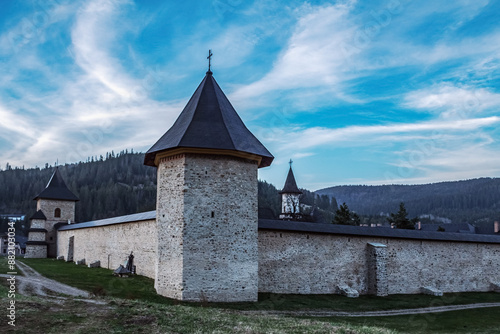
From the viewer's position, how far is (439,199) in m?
128

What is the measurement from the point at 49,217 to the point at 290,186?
24.5 metres

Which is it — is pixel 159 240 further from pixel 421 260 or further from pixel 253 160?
pixel 421 260

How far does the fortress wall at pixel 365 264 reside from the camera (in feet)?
53.5

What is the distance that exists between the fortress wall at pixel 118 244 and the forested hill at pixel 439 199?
102 m

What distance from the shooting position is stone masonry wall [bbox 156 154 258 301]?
13.2 m

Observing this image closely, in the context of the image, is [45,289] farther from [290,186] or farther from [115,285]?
[290,186]

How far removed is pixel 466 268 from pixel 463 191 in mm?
124928

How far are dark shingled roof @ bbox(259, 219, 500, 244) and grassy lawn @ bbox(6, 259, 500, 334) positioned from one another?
255 centimetres

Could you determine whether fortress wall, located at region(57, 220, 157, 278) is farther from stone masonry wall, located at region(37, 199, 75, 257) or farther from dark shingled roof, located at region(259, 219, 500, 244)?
stone masonry wall, located at region(37, 199, 75, 257)

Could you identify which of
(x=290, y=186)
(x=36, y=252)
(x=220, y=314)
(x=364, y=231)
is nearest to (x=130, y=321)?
(x=220, y=314)

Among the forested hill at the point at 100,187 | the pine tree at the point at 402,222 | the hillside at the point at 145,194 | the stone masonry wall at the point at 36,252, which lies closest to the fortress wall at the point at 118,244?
the stone masonry wall at the point at 36,252

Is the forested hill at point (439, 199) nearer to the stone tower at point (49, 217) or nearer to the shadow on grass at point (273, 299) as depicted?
the stone tower at point (49, 217)

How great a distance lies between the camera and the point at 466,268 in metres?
21.1

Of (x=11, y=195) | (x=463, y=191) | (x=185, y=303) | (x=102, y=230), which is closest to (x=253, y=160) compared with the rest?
(x=185, y=303)
